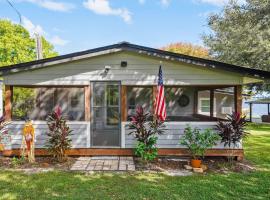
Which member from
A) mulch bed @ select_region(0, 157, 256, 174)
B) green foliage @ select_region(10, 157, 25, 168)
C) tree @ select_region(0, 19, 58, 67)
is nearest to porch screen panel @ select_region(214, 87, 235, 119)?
mulch bed @ select_region(0, 157, 256, 174)

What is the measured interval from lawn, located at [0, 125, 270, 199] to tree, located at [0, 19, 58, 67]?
23.6 m

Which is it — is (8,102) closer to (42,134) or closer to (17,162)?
(42,134)

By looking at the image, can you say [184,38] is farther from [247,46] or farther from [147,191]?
[147,191]

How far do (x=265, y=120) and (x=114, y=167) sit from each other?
Result: 20214mm

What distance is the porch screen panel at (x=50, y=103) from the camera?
410 inches

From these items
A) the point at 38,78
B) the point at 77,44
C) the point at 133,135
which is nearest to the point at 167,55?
the point at 133,135

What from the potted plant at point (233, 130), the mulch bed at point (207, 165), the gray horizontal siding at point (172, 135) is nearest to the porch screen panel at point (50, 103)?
the gray horizontal siding at point (172, 135)

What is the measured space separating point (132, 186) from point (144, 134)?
2078 millimetres

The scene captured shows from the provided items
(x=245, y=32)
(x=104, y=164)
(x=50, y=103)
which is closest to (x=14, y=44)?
(x=50, y=103)

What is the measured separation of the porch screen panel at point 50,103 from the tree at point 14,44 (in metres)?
17.4

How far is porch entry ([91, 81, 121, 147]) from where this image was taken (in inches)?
320

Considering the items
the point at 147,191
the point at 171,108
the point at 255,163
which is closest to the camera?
the point at 147,191

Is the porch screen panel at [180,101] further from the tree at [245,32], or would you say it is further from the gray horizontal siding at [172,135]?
the tree at [245,32]

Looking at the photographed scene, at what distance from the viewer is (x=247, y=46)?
46.4 ft
